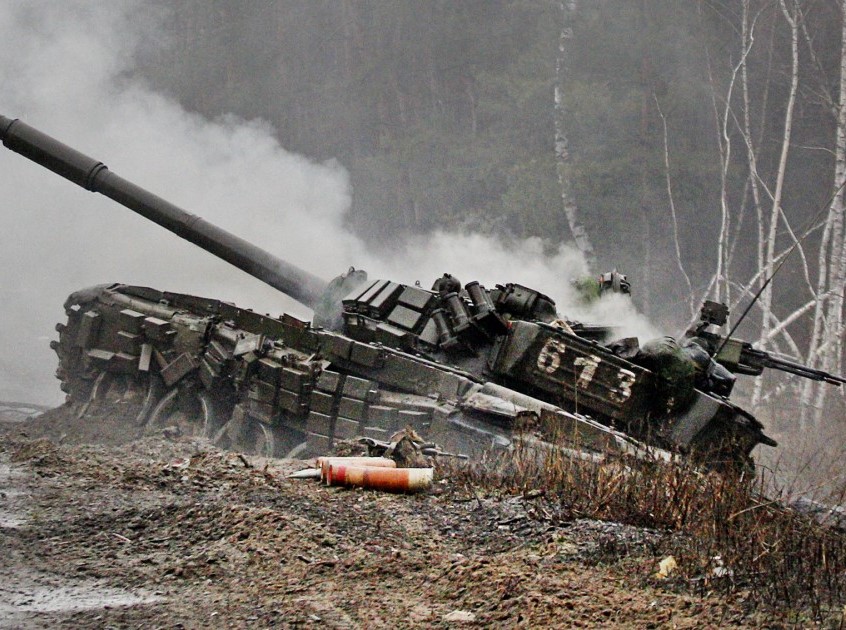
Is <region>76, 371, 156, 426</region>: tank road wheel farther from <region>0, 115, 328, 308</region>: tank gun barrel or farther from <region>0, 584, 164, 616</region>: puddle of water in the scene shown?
<region>0, 584, 164, 616</region>: puddle of water

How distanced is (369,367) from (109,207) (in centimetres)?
1609

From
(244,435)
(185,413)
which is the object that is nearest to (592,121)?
(185,413)

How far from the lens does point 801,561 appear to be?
4715 millimetres

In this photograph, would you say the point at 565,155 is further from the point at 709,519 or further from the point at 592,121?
the point at 709,519

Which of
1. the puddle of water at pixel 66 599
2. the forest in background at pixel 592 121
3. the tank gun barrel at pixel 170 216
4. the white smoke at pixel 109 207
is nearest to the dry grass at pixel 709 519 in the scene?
the puddle of water at pixel 66 599

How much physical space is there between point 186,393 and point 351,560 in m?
7.21

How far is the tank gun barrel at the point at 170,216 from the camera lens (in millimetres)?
12508

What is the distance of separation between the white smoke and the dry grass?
15072 millimetres

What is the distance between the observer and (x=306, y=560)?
508cm

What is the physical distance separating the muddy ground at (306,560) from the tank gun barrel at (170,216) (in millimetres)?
5263

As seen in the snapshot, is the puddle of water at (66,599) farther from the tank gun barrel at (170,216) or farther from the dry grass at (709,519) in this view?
the tank gun barrel at (170,216)

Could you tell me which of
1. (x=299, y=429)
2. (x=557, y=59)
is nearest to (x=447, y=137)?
(x=557, y=59)

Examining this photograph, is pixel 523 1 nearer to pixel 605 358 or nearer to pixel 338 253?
pixel 338 253

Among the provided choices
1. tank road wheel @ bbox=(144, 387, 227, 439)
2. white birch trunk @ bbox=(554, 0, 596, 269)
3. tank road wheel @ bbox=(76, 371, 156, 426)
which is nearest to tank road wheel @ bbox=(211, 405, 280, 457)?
tank road wheel @ bbox=(144, 387, 227, 439)
